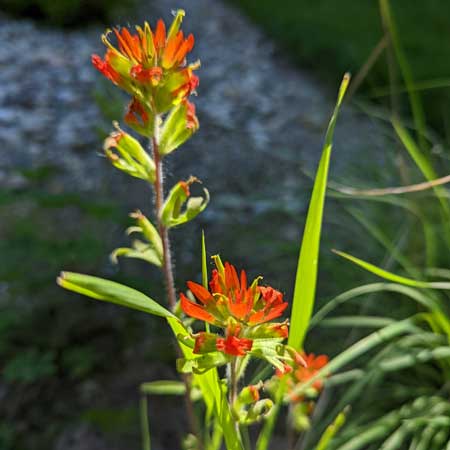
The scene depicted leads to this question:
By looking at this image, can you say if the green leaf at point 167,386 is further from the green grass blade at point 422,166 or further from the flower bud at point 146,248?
the green grass blade at point 422,166

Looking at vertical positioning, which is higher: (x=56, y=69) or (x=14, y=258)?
(x=14, y=258)

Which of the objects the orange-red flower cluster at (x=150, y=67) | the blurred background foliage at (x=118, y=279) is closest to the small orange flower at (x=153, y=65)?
the orange-red flower cluster at (x=150, y=67)

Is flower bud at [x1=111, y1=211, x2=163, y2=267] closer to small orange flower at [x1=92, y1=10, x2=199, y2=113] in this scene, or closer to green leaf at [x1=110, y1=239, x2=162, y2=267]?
green leaf at [x1=110, y1=239, x2=162, y2=267]

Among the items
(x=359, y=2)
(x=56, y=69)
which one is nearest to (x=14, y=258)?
(x=56, y=69)

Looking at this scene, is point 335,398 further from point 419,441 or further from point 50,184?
point 50,184

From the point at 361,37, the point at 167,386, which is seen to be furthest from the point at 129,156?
the point at 361,37

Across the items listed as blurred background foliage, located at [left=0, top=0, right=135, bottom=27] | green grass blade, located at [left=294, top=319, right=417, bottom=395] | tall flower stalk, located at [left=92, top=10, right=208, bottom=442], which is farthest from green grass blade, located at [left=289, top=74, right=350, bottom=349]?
blurred background foliage, located at [left=0, top=0, right=135, bottom=27]

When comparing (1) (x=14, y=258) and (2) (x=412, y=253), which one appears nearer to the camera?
(1) (x=14, y=258)

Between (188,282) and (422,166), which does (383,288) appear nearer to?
(422,166)
